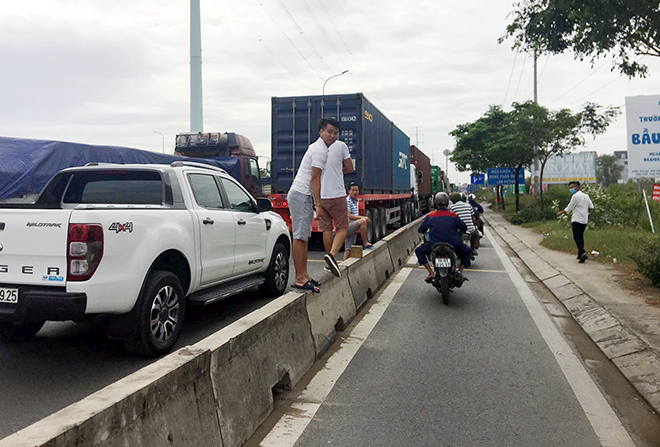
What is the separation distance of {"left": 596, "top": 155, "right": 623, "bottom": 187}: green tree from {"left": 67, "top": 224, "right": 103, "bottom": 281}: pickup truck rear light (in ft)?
391

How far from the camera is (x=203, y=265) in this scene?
18.1 feet

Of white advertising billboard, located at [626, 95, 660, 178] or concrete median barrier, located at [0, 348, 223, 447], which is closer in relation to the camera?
concrete median barrier, located at [0, 348, 223, 447]

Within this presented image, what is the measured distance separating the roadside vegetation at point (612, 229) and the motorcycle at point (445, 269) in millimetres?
2996

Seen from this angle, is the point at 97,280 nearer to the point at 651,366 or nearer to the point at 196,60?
the point at 651,366

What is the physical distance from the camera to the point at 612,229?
17016 mm

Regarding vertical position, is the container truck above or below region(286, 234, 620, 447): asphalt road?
above

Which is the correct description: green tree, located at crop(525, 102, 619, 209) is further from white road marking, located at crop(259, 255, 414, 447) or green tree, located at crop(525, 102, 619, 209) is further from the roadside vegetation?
white road marking, located at crop(259, 255, 414, 447)

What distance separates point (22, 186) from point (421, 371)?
1009cm

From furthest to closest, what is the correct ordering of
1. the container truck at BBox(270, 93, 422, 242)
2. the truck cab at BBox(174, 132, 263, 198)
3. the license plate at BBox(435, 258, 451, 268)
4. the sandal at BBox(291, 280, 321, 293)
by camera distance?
the truck cab at BBox(174, 132, 263, 198)
the container truck at BBox(270, 93, 422, 242)
the license plate at BBox(435, 258, 451, 268)
the sandal at BBox(291, 280, 321, 293)

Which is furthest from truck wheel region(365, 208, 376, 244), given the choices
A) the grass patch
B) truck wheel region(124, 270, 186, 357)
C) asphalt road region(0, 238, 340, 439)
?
truck wheel region(124, 270, 186, 357)

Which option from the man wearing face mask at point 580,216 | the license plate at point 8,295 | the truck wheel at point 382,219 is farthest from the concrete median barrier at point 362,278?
the truck wheel at point 382,219

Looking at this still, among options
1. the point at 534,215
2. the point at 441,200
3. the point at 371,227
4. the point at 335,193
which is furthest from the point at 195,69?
the point at 335,193

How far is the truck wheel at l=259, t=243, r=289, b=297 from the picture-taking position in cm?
734

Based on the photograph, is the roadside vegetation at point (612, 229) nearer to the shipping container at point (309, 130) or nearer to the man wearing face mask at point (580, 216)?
the man wearing face mask at point (580, 216)
